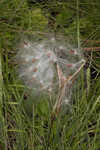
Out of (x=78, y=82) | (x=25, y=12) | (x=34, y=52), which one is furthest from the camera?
(x=25, y=12)

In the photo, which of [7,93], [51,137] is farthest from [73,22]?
[51,137]

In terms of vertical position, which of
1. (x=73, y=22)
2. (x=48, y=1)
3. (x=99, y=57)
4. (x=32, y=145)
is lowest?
(x=32, y=145)

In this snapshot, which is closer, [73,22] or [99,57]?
[99,57]

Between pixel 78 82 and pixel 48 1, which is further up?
pixel 48 1

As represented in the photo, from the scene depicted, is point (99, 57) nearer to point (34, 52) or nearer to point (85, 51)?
point (85, 51)
